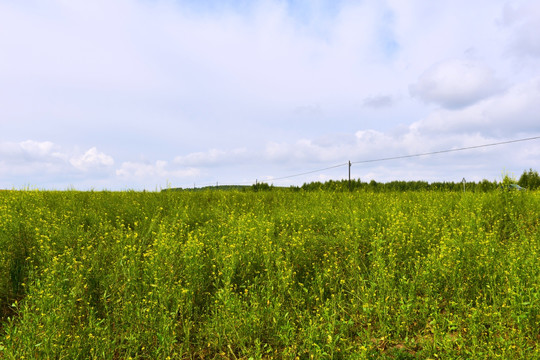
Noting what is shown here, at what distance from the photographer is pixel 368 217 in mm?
6098

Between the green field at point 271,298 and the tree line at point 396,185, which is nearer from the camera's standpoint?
the green field at point 271,298

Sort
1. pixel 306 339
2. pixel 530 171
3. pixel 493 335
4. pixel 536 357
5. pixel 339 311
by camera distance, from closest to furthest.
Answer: pixel 536 357 → pixel 306 339 → pixel 493 335 → pixel 339 311 → pixel 530 171

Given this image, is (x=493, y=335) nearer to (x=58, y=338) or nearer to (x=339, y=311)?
(x=339, y=311)

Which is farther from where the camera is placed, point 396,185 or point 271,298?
point 396,185

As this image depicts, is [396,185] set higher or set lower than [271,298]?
higher

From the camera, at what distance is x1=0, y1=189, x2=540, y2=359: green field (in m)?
3.20

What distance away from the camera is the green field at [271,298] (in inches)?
126

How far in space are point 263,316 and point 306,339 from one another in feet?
1.88

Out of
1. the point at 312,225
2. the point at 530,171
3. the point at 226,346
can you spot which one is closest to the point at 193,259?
the point at 226,346

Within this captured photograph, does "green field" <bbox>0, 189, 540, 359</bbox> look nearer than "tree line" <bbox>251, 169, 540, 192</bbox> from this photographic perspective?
Yes

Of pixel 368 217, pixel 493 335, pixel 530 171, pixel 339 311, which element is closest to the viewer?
pixel 493 335

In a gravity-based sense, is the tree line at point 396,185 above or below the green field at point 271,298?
above

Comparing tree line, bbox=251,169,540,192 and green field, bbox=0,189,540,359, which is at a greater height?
tree line, bbox=251,169,540,192

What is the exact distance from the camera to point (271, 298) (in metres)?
3.75
